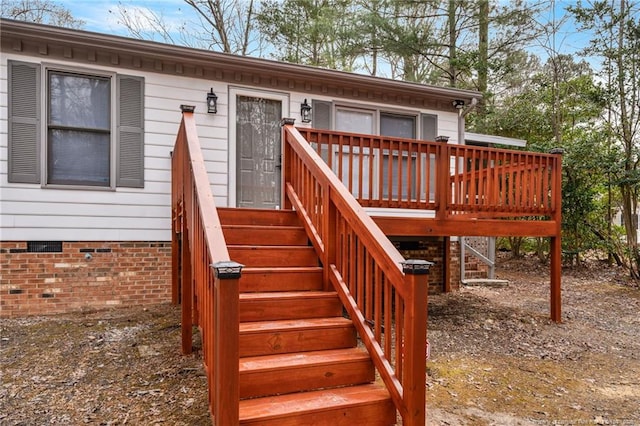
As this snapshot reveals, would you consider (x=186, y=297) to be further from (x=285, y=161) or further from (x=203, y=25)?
(x=203, y=25)

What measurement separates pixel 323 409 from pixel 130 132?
15.2 feet

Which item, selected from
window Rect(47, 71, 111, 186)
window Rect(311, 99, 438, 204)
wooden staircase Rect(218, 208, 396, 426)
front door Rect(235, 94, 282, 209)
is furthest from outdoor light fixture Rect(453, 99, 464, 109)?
window Rect(47, 71, 111, 186)

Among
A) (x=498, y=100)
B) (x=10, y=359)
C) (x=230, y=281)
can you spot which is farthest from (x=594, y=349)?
(x=498, y=100)

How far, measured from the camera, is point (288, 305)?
311cm

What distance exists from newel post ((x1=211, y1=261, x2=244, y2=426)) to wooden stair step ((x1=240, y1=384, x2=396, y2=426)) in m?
0.23

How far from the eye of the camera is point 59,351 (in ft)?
13.1

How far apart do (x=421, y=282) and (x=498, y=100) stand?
12260mm

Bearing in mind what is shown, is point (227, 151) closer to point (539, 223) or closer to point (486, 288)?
point (539, 223)

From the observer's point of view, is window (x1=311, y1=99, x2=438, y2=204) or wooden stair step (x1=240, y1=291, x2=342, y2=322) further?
window (x1=311, y1=99, x2=438, y2=204)

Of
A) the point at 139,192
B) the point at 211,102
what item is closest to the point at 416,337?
the point at 139,192

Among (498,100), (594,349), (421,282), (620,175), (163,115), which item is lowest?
(594,349)

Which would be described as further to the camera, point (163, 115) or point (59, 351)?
point (163, 115)

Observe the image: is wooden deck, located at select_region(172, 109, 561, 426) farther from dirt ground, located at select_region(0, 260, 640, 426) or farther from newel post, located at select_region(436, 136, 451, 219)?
dirt ground, located at select_region(0, 260, 640, 426)

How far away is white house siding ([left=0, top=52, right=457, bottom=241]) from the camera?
5.02 metres
